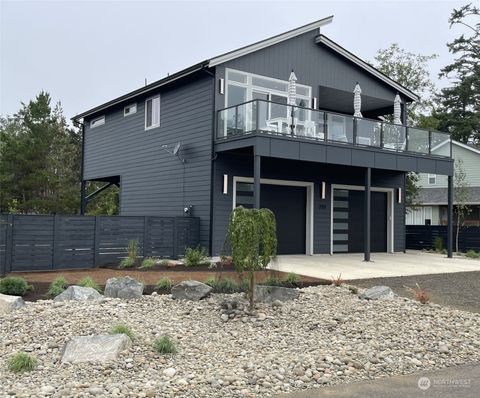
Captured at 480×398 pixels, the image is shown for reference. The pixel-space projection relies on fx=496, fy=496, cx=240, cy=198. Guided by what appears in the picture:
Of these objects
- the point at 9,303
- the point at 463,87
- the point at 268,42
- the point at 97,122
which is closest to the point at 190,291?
the point at 9,303

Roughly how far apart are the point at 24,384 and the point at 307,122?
36.0 ft

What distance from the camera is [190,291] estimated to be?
24.4 ft

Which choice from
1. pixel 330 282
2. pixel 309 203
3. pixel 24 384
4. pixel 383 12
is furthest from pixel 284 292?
pixel 383 12

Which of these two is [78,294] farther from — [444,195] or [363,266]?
[444,195]

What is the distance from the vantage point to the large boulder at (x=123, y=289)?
24.2ft

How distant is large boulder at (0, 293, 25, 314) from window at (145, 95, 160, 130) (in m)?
11.0

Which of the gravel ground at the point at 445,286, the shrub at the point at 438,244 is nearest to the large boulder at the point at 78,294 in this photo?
the gravel ground at the point at 445,286

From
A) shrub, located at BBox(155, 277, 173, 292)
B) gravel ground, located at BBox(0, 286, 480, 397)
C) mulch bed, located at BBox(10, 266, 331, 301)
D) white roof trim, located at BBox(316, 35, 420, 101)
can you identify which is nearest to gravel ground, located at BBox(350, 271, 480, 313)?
gravel ground, located at BBox(0, 286, 480, 397)

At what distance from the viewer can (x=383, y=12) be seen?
17484mm

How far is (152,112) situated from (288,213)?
19.5 ft

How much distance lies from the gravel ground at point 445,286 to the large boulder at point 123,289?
4.50 m

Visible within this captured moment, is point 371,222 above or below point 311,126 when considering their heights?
below

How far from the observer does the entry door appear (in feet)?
58.7

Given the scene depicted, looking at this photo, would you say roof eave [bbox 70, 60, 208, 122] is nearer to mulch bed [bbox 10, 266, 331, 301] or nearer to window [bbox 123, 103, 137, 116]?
window [bbox 123, 103, 137, 116]
